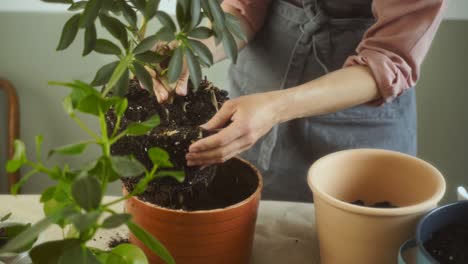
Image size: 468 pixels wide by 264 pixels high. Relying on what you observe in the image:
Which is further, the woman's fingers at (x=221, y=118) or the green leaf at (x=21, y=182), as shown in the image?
the woman's fingers at (x=221, y=118)

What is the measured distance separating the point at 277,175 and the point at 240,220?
21.2 inches

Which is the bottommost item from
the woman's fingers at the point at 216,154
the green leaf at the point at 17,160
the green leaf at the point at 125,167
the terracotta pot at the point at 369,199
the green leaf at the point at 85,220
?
the terracotta pot at the point at 369,199

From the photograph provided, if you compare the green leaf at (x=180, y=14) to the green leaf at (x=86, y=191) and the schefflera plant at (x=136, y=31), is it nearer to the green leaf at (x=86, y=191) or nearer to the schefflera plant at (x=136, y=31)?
the schefflera plant at (x=136, y=31)

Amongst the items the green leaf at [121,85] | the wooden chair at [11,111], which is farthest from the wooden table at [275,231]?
the wooden chair at [11,111]

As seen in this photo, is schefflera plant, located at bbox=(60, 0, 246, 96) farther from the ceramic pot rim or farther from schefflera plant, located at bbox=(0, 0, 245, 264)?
the ceramic pot rim

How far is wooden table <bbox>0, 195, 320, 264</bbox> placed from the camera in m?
0.92

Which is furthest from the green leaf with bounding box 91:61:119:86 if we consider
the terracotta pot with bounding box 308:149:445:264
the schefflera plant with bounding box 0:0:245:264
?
the terracotta pot with bounding box 308:149:445:264

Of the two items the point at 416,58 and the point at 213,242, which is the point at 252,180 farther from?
the point at 416,58

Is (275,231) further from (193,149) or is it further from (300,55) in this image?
(300,55)

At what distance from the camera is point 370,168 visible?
3.02ft

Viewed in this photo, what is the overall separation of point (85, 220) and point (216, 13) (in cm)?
37

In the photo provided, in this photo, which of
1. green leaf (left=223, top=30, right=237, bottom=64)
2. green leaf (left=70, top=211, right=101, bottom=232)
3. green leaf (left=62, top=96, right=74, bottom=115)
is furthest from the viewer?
green leaf (left=223, top=30, right=237, bottom=64)

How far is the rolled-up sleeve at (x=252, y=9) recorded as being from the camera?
1.22 meters

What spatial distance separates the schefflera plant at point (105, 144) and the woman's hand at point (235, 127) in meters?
0.06
